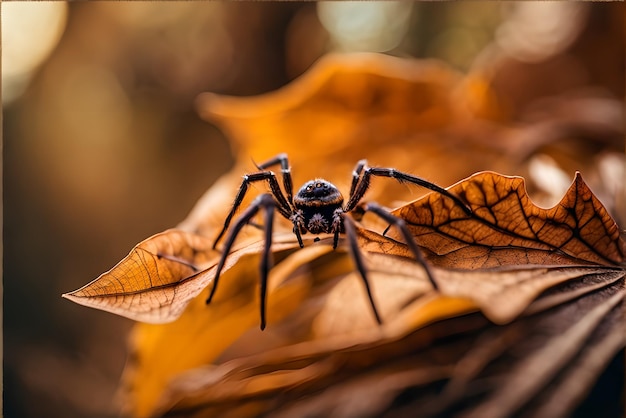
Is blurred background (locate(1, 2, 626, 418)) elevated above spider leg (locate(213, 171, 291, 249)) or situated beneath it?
elevated above

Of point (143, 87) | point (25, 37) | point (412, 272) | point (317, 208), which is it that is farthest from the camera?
point (143, 87)

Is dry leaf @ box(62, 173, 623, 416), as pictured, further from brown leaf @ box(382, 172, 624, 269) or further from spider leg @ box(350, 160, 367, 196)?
spider leg @ box(350, 160, 367, 196)

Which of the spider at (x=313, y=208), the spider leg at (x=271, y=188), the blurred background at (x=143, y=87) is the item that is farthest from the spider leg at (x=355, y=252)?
the blurred background at (x=143, y=87)

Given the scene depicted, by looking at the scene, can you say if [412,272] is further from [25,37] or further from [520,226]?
[25,37]

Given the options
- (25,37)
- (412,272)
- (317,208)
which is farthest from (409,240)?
(25,37)

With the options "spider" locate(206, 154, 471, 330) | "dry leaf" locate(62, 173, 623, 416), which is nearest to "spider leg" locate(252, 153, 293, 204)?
"spider" locate(206, 154, 471, 330)

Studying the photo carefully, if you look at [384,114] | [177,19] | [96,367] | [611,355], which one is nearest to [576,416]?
[611,355]

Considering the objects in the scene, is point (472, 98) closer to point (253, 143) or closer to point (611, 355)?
point (253, 143)
